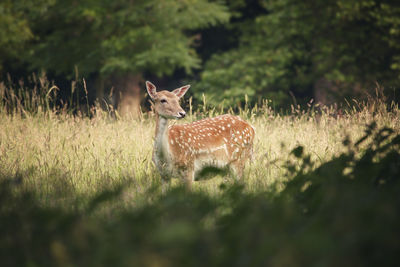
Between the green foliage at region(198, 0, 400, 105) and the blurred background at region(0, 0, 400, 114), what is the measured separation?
34 millimetres

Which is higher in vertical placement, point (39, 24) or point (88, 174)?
point (39, 24)

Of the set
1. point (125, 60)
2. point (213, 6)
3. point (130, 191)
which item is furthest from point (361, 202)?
point (213, 6)

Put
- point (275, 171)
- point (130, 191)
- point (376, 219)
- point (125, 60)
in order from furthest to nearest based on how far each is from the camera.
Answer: point (125, 60) < point (275, 171) < point (130, 191) < point (376, 219)

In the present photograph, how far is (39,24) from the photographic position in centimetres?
1666

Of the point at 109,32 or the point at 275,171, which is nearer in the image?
the point at 275,171

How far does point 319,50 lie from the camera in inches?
620

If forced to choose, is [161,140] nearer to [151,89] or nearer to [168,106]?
[168,106]

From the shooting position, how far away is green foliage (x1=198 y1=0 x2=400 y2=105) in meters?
14.5

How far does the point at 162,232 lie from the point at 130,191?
281 centimetres

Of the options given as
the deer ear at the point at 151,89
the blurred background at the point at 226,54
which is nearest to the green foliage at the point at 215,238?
the deer ear at the point at 151,89

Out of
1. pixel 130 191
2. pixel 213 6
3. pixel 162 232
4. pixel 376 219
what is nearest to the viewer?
→ pixel 162 232

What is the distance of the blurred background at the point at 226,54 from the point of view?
579 inches

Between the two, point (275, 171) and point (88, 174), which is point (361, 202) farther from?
point (88, 174)

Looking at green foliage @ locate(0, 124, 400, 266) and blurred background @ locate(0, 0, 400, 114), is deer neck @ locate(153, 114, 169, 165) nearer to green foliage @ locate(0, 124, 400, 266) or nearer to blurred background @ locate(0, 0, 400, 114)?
green foliage @ locate(0, 124, 400, 266)
